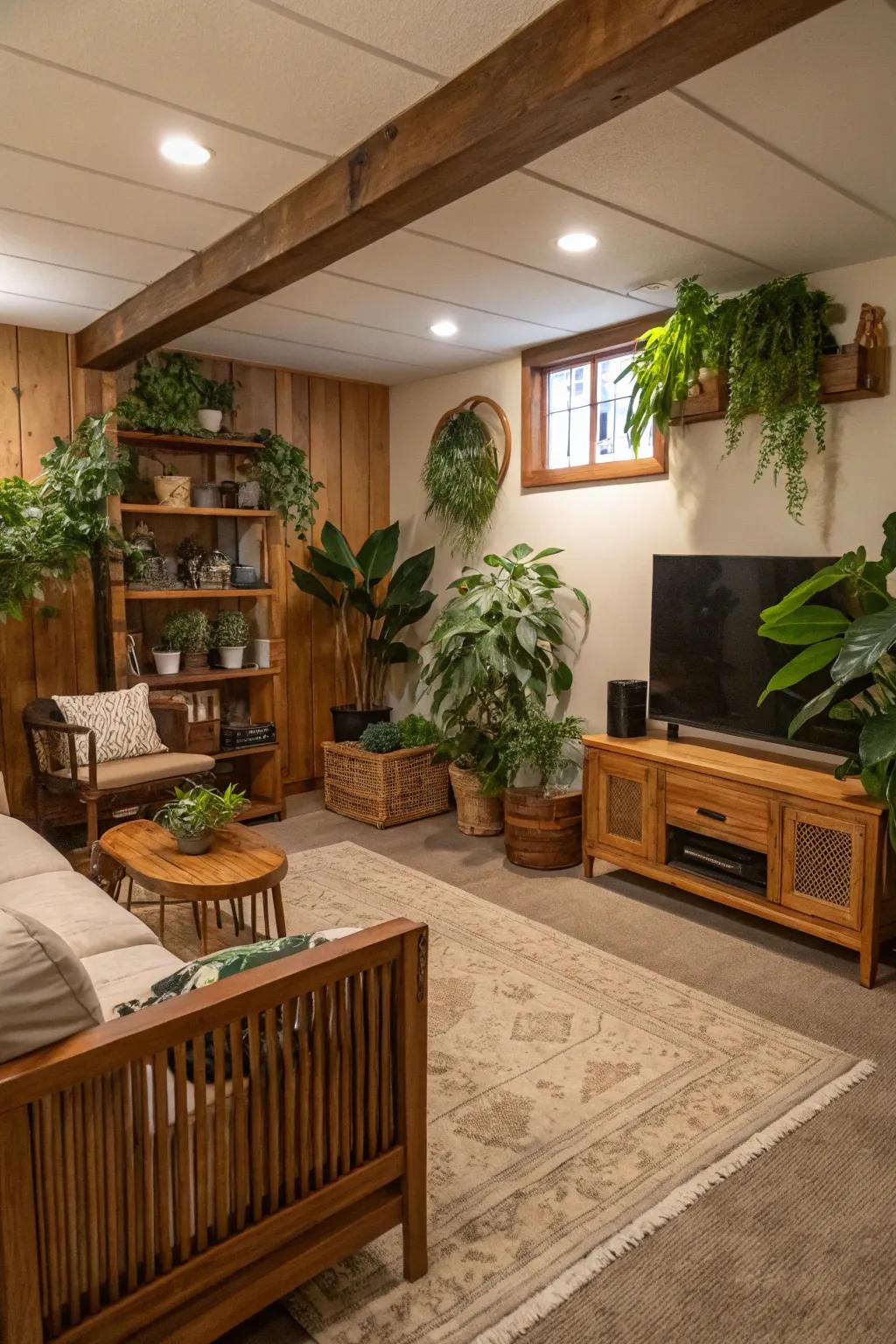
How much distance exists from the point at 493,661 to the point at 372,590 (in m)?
1.30

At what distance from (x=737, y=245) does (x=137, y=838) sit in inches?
113

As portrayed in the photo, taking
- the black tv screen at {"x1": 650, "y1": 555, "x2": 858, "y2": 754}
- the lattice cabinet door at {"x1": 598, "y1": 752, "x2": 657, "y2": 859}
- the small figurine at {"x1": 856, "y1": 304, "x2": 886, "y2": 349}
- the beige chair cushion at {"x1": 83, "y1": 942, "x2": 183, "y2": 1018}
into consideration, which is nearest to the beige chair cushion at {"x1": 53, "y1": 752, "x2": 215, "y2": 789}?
the beige chair cushion at {"x1": 83, "y1": 942, "x2": 183, "y2": 1018}

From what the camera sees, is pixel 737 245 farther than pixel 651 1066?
Yes

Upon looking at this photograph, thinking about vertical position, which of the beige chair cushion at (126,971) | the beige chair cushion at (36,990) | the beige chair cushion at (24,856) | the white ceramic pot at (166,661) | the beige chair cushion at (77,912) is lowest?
the beige chair cushion at (126,971)

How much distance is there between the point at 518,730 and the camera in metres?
4.13

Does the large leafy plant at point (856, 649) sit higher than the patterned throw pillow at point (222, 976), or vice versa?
the large leafy plant at point (856, 649)

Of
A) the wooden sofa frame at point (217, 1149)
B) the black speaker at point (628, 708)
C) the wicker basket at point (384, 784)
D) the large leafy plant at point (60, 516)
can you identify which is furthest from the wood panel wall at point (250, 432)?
the wooden sofa frame at point (217, 1149)

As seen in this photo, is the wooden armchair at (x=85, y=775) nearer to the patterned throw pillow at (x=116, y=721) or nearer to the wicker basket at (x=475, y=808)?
the patterned throw pillow at (x=116, y=721)

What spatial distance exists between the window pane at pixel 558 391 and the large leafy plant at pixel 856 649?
1.95 m

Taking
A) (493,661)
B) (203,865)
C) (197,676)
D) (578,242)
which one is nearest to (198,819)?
(203,865)

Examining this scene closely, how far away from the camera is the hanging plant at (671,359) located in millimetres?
3479

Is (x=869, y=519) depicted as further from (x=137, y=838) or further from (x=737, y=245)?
(x=137, y=838)

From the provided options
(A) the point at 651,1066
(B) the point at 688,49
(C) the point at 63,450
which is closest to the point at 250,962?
(A) the point at 651,1066

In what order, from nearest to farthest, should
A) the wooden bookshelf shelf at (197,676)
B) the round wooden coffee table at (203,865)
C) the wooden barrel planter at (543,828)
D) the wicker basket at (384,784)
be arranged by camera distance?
1. the round wooden coffee table at (203,865)
2. the wooden barrel planter at (543,828)
3. the wooden bookshelf shelf at (197,676)
4. the wicker basket at (384,784)
